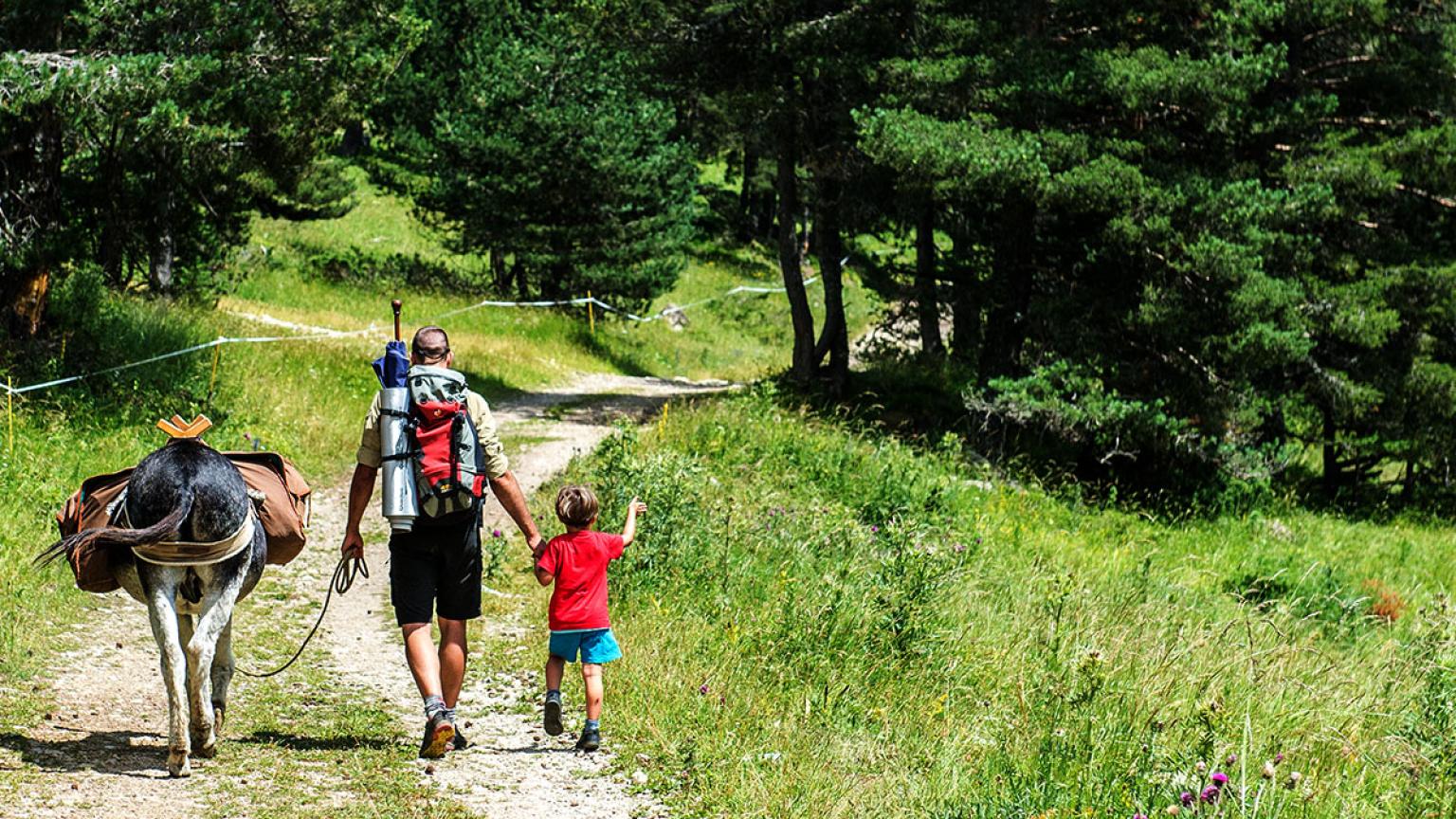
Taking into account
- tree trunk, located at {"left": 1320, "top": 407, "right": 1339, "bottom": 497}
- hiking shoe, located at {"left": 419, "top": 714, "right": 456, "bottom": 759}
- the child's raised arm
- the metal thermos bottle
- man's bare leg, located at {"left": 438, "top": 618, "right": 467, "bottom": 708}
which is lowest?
tree trunk, located at {"left": 1320, "top": 407, "right": 1339, "bottom": 497}

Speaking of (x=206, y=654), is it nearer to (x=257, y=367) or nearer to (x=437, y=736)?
(x=437, y=736)

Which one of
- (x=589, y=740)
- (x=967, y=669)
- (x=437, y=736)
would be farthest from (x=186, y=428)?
(x=967, y=669)

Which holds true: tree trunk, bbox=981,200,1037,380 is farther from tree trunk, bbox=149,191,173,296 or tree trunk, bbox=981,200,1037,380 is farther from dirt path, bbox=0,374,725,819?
tree trunk, bbox=149,191,173,296

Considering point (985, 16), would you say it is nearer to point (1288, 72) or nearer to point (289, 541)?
point (1288, 72)

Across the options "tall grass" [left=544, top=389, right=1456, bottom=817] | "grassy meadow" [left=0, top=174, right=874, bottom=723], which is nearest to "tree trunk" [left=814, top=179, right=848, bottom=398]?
"grassy meadow" [left=0, top=174, right=874, bottom=723]

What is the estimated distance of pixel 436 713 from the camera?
19.5ft

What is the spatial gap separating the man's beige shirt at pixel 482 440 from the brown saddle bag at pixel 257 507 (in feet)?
1.39

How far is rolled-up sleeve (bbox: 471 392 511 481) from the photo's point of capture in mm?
6105

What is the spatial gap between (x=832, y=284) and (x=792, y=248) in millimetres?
832

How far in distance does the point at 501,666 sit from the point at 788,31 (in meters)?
11.8

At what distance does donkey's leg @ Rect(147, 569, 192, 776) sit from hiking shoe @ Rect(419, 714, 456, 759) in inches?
38.7

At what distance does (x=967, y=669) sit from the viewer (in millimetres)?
7488

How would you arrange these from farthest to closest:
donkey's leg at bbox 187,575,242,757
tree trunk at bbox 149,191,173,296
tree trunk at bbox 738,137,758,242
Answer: tree trunk at bbox 738,137,758,242, tree trunk at bbox 149,191,173,296, donkey's leg at bbox 187,575,242,757

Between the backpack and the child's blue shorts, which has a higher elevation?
the backpack
